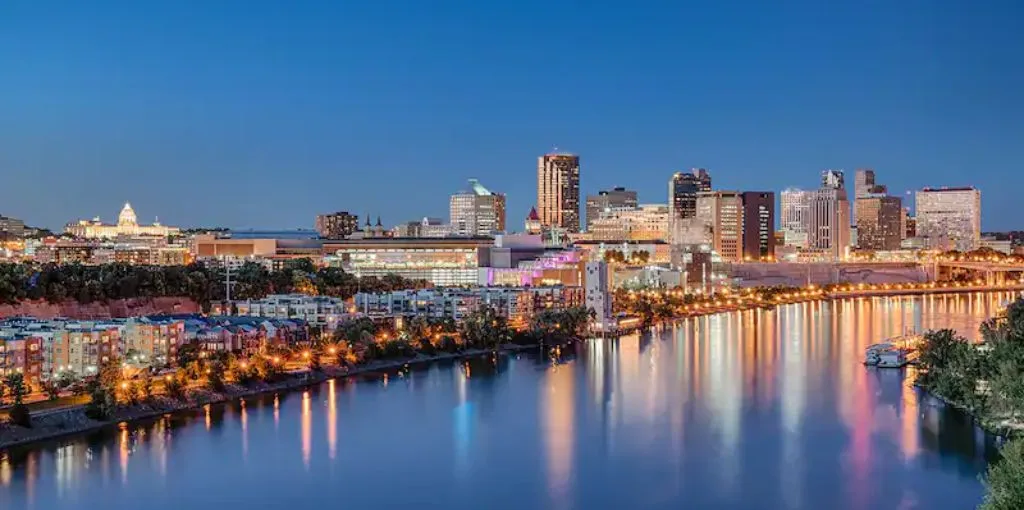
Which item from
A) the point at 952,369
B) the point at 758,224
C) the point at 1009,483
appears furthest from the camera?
the point at 758,224

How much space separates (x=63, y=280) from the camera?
41.6ft

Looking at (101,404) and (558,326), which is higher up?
(558,326)

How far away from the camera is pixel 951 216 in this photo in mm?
43156

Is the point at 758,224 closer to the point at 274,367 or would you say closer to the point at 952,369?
the point at 952,369

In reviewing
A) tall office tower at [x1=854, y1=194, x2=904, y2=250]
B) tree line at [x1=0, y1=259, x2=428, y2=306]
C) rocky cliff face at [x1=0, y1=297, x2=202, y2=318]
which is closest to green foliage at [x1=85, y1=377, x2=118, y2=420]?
rocky cliff face at [x1=0, y1=297, x2=202, y2=318]

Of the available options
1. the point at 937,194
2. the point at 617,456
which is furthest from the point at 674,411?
the point at 937,194

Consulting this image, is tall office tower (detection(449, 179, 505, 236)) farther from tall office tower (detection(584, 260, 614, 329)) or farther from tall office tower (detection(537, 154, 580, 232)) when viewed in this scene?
tall office tower (detection(584, 260, 614, 329))

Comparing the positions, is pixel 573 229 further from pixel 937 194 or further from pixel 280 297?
pixel 280 297

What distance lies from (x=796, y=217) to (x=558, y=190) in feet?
30.0

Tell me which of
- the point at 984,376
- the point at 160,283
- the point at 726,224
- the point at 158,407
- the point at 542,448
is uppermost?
the point at 726,224

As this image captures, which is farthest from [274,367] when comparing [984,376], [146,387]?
[984,376]

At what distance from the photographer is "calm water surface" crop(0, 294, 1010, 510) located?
6121 millimetres

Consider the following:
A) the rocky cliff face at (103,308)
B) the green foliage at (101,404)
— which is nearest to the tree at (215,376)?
the green foliage at (101,404)

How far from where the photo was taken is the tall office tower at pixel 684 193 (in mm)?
36156
